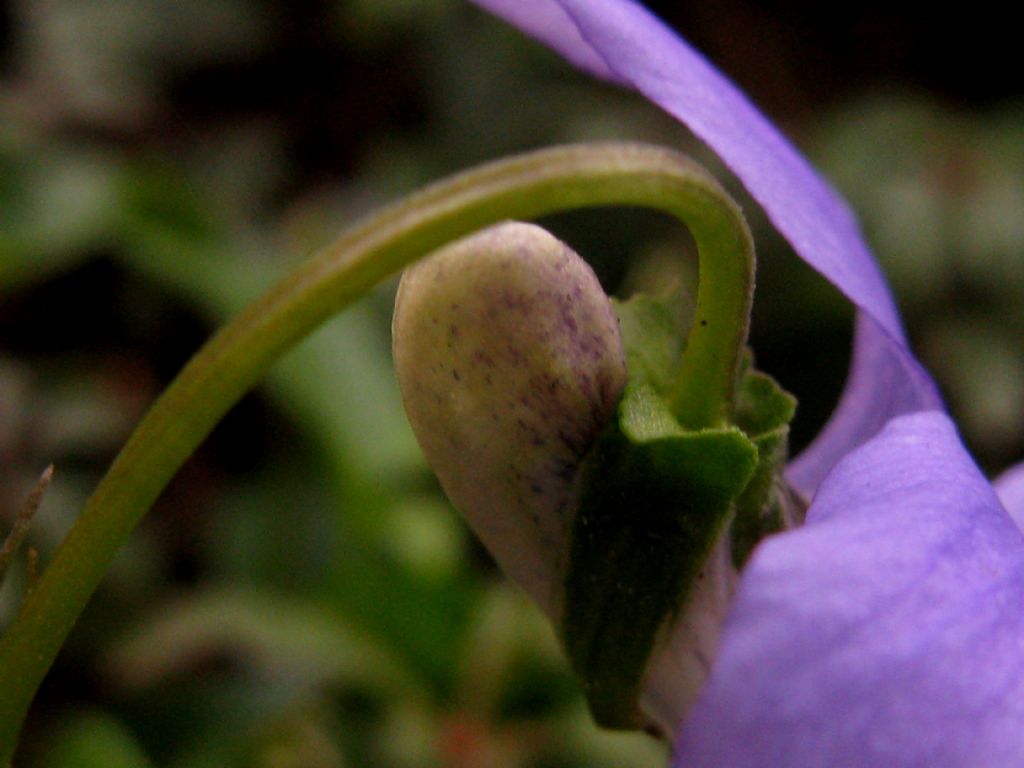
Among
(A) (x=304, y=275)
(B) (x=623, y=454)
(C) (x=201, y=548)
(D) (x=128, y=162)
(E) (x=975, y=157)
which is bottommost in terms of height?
(C) (x=201, y=548)

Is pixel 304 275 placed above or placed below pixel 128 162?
above

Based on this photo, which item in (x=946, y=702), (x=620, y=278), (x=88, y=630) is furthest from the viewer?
(x=620, y=278)

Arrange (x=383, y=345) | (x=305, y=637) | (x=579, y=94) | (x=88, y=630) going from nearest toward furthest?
(x=305, y=637), (x=88, y=630), (x=383, y=345), (x=579, y=94)

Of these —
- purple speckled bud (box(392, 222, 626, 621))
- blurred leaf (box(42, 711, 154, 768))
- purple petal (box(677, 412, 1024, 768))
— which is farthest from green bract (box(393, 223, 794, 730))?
blurred leaf (box(42, 711, 154, 768))

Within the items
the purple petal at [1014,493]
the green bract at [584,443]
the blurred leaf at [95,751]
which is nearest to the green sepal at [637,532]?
the green bract at [584,443]

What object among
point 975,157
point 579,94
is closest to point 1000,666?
point 975,157

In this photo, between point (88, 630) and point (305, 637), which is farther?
point (88, 630)

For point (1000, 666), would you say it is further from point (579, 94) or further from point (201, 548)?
point (579, 94)
